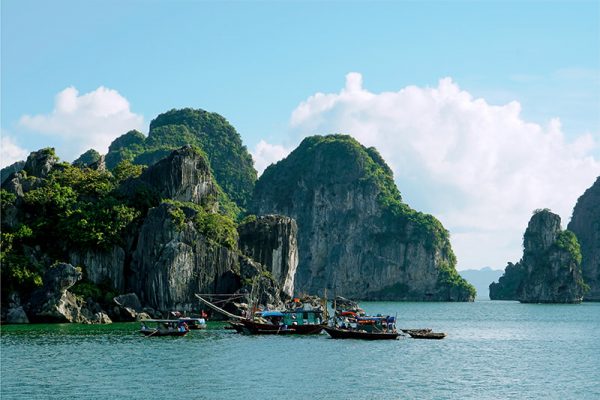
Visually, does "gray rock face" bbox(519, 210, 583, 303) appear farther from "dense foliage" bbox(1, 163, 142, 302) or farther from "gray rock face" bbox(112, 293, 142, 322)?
"gray rock face" bbox(112, 293, 142, 322)

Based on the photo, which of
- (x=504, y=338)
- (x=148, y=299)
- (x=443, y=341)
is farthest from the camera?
(x=148, y=299)

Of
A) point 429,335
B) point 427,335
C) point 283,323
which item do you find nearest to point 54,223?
point 283,323

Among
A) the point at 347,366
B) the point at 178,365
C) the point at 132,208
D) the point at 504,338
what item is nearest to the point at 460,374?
the point at 347,366

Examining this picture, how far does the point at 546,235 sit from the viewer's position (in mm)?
165000

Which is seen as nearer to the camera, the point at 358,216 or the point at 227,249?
the point at 227,249

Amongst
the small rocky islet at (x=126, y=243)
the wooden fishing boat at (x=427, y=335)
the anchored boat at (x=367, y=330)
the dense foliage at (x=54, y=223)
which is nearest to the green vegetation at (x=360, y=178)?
the small rocky islet at (x=126, y=243)

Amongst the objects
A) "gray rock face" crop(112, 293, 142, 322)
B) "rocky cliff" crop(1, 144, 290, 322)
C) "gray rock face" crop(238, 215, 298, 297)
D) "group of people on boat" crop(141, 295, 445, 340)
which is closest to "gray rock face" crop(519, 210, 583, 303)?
"gray rock face" crop(238, 215, 298, 297)

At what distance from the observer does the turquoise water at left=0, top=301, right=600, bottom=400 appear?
40.6 metres

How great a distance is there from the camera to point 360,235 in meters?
189

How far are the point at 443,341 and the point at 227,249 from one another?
99.8 feet

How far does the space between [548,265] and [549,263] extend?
1.74 ft

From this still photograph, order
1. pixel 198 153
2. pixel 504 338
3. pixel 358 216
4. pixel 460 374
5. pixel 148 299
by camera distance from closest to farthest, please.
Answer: pixel 460 374 → pixel 504 338 → pixel 148 299 → pixel 198 153 → pixel 358 216

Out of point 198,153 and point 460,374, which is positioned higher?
point 198,153

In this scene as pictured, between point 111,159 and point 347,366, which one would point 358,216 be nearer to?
point 111,159
